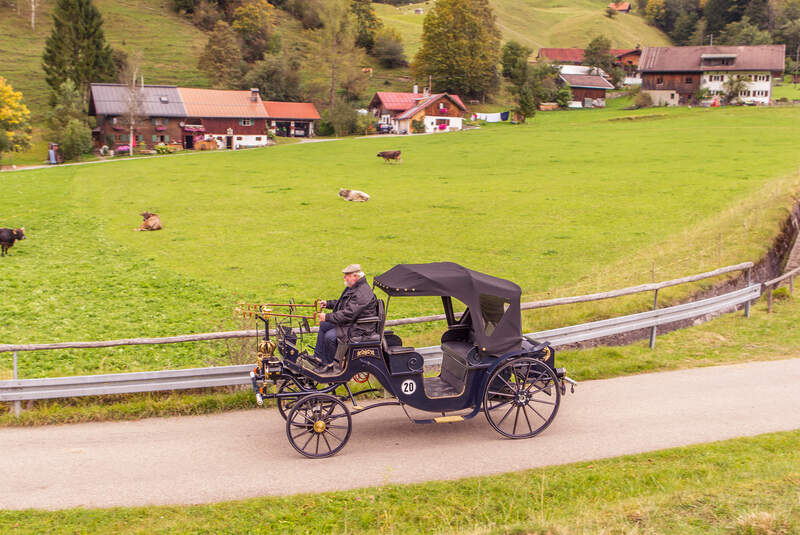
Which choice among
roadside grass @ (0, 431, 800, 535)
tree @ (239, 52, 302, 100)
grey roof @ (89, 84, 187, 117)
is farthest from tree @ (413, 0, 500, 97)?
roadside grass @ (0, 431, 800, 535)

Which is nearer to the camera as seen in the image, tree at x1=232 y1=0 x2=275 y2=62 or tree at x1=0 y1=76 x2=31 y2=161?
tree at x1=0 y1=76 x2=31 y2=161

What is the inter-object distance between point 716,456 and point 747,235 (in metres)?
17.6

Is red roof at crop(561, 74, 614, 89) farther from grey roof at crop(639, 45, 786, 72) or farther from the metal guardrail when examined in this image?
the metal guardrail

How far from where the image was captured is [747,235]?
24.3m

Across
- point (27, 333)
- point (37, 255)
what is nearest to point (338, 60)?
point (37, 255)

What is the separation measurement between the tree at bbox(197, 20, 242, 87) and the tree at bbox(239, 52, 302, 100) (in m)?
2.94

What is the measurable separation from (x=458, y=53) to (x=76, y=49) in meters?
55.5

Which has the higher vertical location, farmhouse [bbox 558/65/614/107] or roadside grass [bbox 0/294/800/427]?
farmhouse [bbox 558/65/614/107]

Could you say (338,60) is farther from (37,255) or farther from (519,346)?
(519,346)

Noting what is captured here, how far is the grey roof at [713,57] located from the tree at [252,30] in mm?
64592

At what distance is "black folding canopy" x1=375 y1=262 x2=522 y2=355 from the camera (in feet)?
33.1

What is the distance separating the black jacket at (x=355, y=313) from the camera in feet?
32.9

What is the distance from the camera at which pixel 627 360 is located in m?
14.0

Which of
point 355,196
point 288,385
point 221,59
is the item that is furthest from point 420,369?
point 221,59
